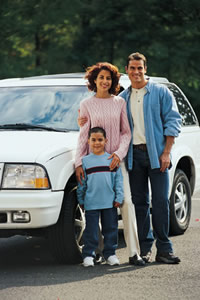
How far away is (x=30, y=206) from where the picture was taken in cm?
557

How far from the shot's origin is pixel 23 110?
6914 mm

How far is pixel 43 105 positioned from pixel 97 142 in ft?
3.81

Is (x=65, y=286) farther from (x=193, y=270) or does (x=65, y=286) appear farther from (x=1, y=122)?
(x=1, y=122)

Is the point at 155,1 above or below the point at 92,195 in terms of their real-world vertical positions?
above

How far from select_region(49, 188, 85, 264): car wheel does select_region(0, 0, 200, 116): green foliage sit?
18640 mm

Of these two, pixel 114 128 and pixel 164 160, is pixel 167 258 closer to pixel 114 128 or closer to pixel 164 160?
pixel 164 160

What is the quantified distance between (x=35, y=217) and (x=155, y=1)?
21.5 m

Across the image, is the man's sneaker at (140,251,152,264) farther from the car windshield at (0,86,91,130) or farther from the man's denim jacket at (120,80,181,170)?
the car windshield at (0,86,91,130)

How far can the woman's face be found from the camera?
6.18 metres

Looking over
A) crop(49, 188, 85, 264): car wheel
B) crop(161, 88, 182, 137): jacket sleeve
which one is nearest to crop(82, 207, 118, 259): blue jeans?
crop(49, 188, 85, 264): car wheel

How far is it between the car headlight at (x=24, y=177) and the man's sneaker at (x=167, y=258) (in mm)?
1348

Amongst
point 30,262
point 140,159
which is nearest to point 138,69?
point 140,159

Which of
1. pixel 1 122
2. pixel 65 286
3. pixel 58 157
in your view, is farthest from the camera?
pixel 1 122

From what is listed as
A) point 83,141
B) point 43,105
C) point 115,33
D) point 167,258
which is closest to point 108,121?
point 83,141
